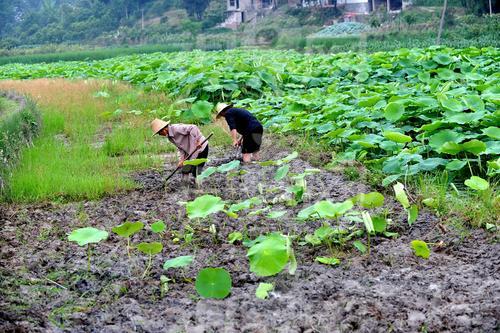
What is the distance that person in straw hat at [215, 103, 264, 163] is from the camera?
581cm

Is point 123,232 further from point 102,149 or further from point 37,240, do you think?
point 102,149

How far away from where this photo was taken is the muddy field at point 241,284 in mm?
2930

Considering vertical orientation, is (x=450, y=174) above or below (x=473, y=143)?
below

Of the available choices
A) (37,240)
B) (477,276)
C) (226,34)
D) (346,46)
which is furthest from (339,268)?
(226,34)

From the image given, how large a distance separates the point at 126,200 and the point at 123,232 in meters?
1.53

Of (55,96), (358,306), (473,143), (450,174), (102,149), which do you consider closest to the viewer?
(358,306)

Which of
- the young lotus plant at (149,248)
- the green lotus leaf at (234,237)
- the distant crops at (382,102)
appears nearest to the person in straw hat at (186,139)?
the distant crops at (382,102)

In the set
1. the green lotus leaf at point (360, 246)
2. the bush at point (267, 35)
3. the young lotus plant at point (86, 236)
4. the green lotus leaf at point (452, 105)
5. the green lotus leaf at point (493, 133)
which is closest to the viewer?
the young lotus plant at point (86, 236)

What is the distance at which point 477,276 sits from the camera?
333 cm

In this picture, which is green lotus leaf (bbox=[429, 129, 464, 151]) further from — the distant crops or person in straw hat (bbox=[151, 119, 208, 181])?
person in straw hat (bbox=[151, 119, 208, 181])

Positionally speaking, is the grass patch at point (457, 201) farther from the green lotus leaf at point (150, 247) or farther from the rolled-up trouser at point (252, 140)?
the green lotus leaf at point (150, 247)

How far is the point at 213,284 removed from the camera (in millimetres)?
3105

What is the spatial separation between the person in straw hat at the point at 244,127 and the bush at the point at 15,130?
197 cm

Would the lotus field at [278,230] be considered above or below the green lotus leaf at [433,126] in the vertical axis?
below
